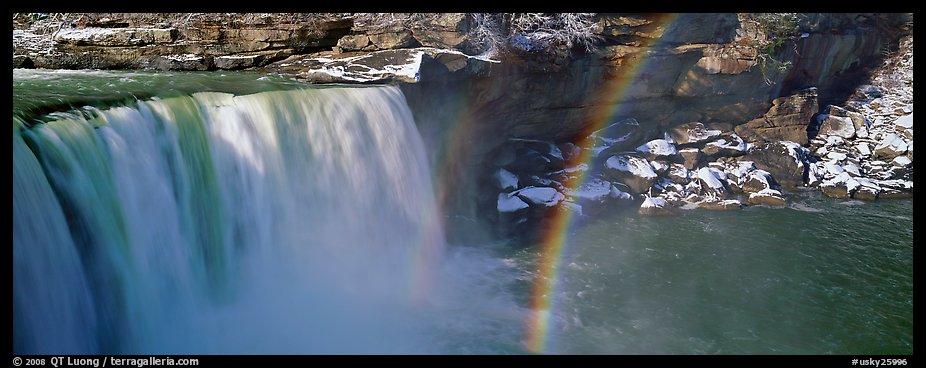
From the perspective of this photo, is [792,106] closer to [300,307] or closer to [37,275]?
[300,307]

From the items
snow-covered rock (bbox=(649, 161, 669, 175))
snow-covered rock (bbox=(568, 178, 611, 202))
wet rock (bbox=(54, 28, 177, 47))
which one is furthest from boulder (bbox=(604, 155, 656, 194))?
wet rock (bbox=(54, 28, 177, 47))

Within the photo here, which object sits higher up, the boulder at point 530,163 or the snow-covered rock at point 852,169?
the boulder at point 530,163

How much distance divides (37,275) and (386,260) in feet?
19.6

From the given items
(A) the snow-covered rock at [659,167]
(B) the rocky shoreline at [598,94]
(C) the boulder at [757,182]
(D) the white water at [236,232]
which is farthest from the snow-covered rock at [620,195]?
(D) the white water at [236,232]

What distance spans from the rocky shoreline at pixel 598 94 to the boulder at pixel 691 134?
57mm

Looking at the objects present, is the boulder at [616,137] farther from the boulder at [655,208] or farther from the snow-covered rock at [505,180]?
the snow-covered rock at [505,180]

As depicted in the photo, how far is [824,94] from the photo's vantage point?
19.2 metres

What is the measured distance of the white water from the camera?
6.01 m

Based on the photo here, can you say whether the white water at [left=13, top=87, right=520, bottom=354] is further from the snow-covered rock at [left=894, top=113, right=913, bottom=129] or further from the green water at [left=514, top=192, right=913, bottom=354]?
the snow-covered rock at [left=894, top=113, right=913, bottom=129]

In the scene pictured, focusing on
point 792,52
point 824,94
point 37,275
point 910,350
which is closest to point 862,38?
point 824,94

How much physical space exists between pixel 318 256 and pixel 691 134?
11.1m

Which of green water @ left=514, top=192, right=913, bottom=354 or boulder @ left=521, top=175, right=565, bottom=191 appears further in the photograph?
boulder @ left=521, top=175, right=565, bottom=191

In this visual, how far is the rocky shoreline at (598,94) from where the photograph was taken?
1280 cm

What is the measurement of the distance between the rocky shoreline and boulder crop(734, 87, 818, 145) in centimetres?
4
